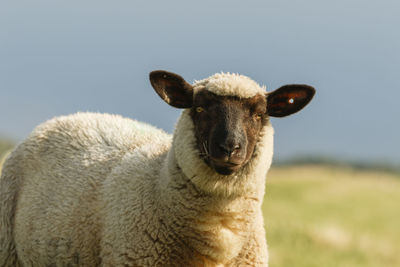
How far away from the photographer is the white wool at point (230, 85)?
4.77 meters

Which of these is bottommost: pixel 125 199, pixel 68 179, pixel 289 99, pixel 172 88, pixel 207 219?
pixel 68 179

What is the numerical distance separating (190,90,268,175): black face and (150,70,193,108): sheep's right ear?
12 cm

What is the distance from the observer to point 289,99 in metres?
5.24

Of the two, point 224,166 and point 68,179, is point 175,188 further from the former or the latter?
point 68,179

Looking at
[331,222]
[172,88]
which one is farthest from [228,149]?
[331,222]

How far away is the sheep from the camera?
4.68 meters

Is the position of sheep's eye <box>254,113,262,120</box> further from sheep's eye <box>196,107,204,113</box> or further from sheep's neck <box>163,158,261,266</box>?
sheep's neck <box>163,158,261,266</box>

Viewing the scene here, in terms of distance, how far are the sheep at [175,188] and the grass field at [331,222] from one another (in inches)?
244

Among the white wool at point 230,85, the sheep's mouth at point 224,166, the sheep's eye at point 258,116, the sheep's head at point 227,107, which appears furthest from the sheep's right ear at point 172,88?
the sheep's mouth at point 224,166

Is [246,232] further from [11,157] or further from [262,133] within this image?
[11,157]

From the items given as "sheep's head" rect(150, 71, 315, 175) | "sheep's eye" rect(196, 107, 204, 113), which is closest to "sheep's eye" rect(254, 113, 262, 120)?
"sheep's head" rect(150, 71, 315, 175)

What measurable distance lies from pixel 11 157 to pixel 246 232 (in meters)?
3.64

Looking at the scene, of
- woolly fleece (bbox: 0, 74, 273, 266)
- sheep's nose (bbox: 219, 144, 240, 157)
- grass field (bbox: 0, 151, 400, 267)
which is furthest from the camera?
grass field (bbox: 0, 151, 400, 267)

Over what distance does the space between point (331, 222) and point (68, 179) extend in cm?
1737
